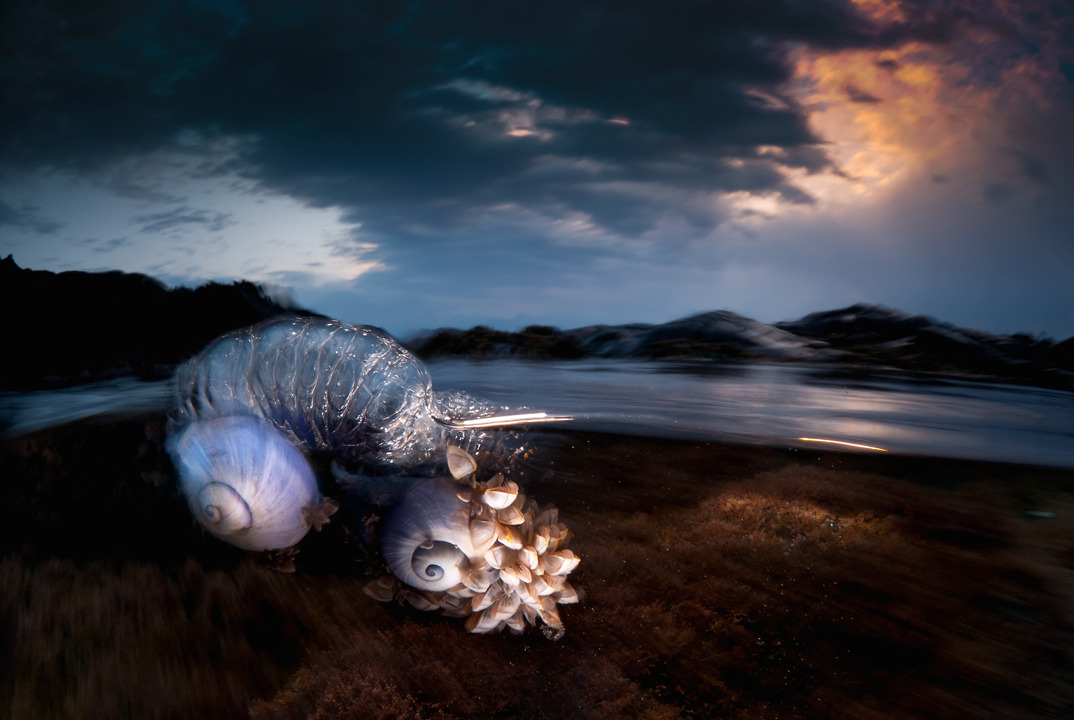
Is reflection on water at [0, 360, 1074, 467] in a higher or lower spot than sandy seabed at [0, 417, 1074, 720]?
higher

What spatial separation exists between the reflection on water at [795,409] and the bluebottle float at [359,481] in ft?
4.70

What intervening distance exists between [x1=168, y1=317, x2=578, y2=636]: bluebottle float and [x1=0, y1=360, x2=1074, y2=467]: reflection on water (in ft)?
4.70

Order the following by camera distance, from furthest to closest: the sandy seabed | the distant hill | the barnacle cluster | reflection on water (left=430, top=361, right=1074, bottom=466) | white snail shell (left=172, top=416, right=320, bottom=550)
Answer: the distant hill
reflection on water (left=430, top=361, right=1074, bottom=466)
white snail shell (left=172, top=416, right=320, bottom=550)
the barnacle cluster
the sandy seabed

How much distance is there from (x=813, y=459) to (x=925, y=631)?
2720mm

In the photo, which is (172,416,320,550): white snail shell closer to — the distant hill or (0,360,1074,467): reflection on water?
(0,360,1074,467): reflection on water

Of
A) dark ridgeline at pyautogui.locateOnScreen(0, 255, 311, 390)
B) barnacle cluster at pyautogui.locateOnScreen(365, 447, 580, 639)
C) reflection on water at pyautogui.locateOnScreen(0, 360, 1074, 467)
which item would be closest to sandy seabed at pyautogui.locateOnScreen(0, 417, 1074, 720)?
barnacle cluster at pyautogui.locateOnScreen(365, 447, 580, 639)

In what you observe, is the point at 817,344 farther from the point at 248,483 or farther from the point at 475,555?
the point at 248,483

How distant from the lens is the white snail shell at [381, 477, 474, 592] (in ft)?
4.78

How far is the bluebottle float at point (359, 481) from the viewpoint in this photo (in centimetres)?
146

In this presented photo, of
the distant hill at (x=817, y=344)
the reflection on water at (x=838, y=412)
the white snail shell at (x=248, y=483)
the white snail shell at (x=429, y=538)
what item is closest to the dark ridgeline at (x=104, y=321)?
the distant hill at (x=817, y=344)

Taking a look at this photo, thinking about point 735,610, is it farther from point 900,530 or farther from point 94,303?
point 94,303

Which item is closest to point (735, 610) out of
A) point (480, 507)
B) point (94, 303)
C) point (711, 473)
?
point (480, 507)

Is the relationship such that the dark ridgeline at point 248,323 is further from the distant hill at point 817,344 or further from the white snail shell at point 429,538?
the white snail shell at point 429,538

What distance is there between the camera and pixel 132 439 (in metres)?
2.96
